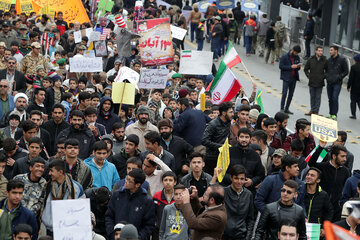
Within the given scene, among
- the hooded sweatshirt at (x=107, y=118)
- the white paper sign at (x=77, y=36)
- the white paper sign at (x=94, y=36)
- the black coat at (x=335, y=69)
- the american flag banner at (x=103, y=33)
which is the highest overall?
the white paper sign at (x=94, y=36)

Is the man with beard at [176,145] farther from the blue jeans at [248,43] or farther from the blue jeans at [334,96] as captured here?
the blue jeans at [248,43]

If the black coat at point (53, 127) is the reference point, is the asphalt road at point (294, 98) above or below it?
below

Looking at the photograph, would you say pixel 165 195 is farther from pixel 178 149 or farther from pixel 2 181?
pixel 178 149

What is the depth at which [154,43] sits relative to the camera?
1659cm

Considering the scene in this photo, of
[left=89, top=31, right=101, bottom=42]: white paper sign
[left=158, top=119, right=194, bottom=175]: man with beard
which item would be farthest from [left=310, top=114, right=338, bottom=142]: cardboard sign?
[left=89, top=31, right=101, bottom=42]: white paper sign

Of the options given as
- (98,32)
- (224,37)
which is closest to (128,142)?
(98,32)

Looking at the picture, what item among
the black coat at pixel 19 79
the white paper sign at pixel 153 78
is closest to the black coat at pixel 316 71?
the white paper sign at pixel 153 78

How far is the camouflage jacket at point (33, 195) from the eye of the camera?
888 cm

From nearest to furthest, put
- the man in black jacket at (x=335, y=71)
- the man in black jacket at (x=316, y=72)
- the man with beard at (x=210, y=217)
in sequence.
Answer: the man with beard at (x=210, y=217) < the man in black jacket at (x=335, y=71) < the man in black jacket at (x=316, y=72)

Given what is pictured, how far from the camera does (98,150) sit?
9984 mm

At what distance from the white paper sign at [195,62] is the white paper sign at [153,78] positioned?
213cm

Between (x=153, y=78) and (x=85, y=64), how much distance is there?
1859mm

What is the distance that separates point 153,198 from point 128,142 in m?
1.43

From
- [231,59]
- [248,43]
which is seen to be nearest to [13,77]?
[231,59]
